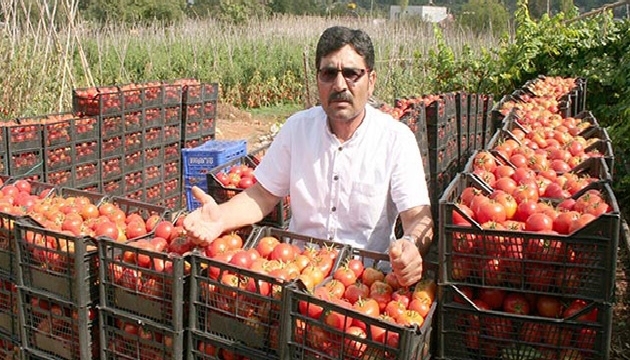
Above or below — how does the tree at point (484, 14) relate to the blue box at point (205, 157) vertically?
above

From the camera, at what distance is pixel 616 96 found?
9156mm

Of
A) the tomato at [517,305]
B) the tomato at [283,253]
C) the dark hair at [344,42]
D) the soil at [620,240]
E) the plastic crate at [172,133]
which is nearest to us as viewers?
the tomato at [517,305]

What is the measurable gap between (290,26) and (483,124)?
13.6m

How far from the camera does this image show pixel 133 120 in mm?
7406

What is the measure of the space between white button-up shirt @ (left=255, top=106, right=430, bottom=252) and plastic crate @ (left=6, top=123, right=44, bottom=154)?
3.46m

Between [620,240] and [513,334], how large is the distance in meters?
4.51

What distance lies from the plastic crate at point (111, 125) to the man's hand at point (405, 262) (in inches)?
209

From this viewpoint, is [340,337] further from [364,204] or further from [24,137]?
[24,137]

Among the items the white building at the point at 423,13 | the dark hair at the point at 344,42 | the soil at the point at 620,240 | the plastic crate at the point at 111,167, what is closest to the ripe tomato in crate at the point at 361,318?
the dark hair at the point at 344,42

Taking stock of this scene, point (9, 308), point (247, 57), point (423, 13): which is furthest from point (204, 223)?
point (423, 13)

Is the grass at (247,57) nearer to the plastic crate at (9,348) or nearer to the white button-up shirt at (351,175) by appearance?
the white button-up shirt at (351,175)

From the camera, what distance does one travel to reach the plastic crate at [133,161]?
733 centimetres

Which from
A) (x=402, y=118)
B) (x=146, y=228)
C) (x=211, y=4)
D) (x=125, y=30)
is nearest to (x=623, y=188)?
(x=402, y=118)

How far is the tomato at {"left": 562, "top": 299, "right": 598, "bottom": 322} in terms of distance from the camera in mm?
2196
